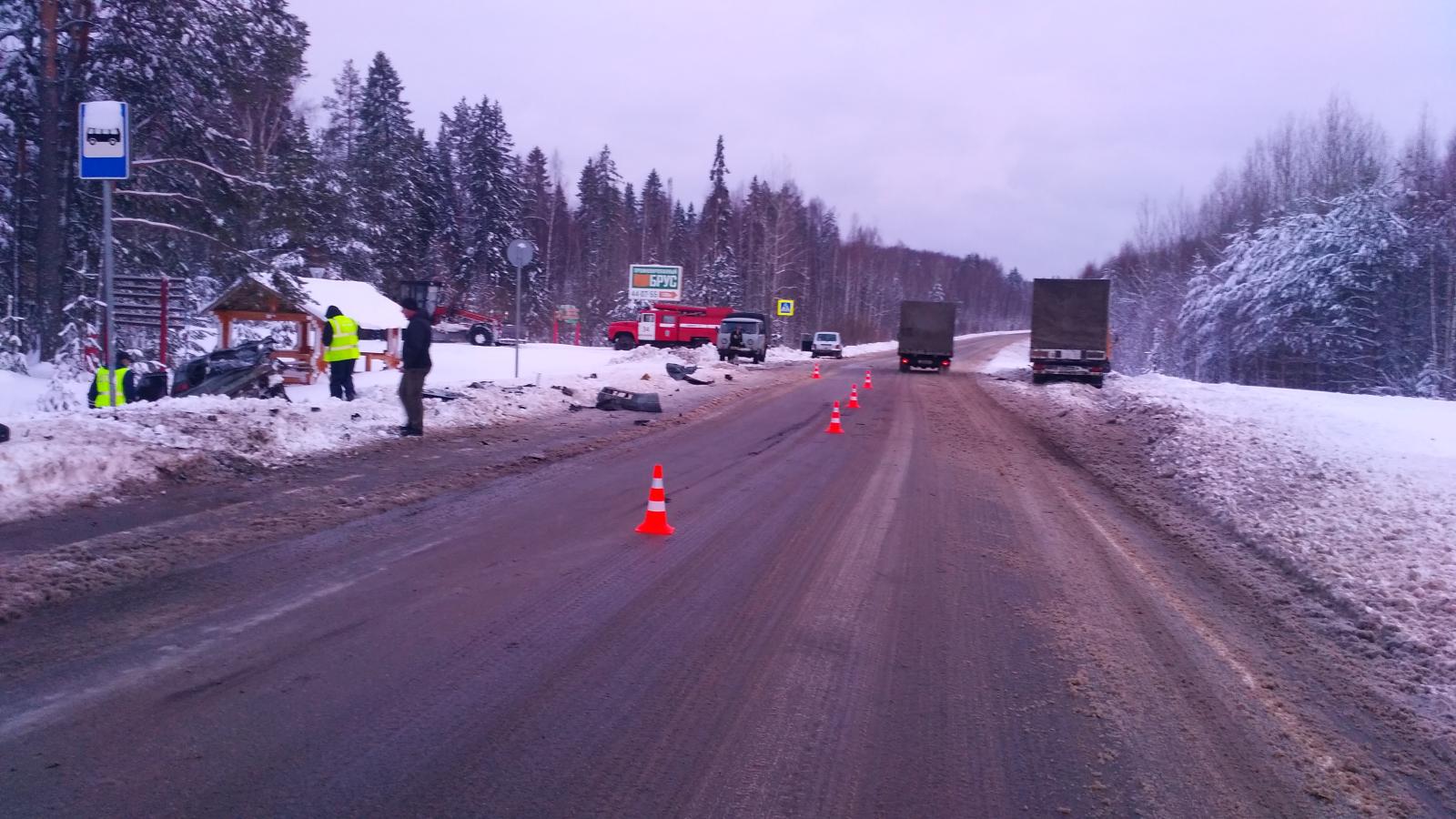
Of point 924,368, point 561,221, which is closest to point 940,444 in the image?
point 924,368

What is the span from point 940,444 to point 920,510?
6.56m

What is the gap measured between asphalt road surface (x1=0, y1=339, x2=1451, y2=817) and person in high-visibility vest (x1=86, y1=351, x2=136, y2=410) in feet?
31.4

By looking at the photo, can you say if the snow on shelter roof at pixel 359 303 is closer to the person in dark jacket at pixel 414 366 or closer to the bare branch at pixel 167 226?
the bare branch at pixel 167 226

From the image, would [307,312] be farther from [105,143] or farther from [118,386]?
[105,143]

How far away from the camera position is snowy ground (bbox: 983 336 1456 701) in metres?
7.38

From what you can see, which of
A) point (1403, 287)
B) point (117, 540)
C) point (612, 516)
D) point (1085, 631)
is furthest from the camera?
point (1403, 287)

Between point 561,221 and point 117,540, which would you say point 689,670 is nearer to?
point 117,540

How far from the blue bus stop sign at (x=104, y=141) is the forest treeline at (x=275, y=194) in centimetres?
925

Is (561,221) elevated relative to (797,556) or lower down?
elevated

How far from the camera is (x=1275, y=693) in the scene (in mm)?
5645

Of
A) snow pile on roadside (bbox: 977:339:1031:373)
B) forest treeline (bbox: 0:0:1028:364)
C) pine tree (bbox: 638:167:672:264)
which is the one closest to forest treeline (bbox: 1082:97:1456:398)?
snow pile on roadside (bbox: 977:339:1031:373)

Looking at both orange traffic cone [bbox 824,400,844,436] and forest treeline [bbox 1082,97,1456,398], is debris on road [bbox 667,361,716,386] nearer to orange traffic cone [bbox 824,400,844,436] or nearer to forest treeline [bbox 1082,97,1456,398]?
orange traffic cone [bbox 824,400,844,436]

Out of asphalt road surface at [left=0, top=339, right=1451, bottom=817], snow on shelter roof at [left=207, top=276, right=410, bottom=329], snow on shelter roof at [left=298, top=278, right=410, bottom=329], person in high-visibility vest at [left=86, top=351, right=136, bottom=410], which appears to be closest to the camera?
asphalt road surface at [left=0, top=339, right=1451, bottom=817]

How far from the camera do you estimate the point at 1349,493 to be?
11.0 m
